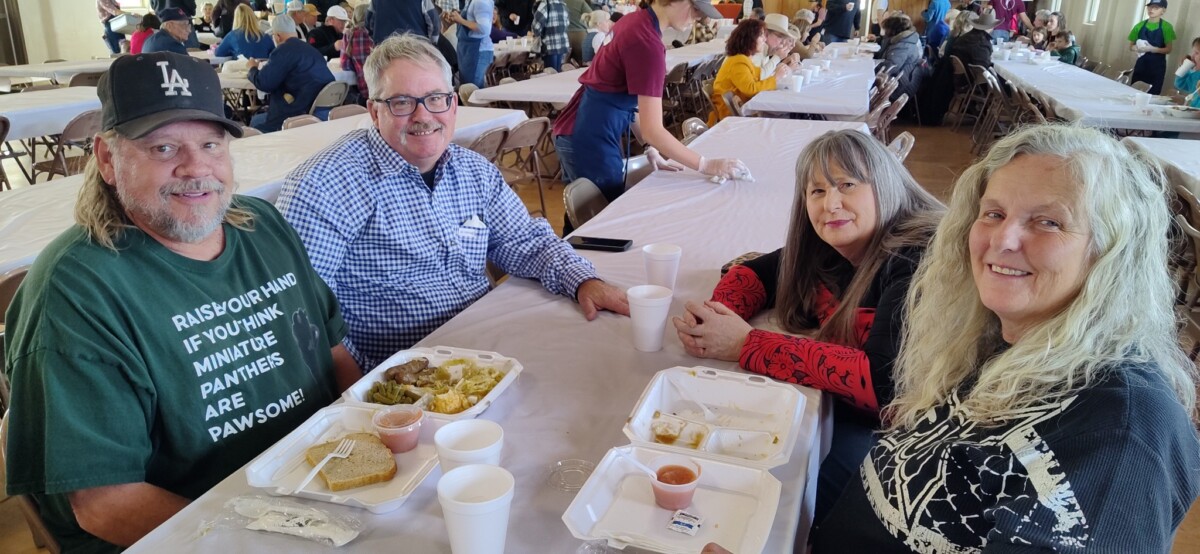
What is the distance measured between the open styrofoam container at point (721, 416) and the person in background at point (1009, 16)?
13.9 meters

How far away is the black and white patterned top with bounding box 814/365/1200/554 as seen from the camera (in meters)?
0.87

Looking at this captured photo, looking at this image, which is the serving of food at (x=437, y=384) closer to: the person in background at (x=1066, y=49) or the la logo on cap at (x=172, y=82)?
the la logo on cap at (x=172, y=82)

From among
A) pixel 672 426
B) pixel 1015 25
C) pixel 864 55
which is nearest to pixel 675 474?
pixel 672 426

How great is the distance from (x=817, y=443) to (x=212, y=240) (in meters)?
A: 1.22

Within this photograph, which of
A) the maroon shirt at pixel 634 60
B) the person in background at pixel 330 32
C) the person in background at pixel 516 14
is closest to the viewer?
the maroon shirt at pixel 634 60

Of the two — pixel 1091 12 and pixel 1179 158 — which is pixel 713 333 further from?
pixel 1091 12

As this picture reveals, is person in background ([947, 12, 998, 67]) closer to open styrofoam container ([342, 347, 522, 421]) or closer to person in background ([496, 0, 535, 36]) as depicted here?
person in background ([496, 0, 535, 36])

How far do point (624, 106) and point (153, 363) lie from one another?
8.33ft

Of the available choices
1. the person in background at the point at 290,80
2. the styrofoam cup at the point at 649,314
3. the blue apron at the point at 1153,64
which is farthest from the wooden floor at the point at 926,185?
the blue apron at the point at 1153,64

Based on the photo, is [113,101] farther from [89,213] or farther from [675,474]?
[675,474]

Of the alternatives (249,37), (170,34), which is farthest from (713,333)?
(249,37)

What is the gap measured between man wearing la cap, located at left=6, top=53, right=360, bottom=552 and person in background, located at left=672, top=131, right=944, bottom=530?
88 centimetres

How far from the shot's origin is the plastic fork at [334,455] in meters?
1.14

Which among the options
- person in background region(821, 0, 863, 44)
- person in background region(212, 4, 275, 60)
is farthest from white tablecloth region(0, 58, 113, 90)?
person in background region(821, 0, 863, 44)
